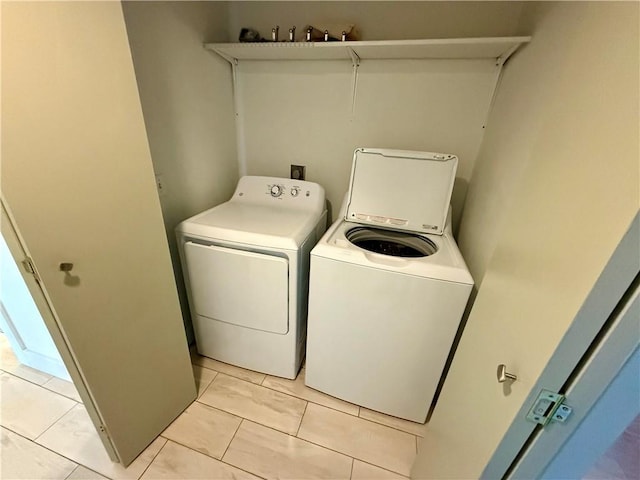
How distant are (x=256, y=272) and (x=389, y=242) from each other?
85 cm

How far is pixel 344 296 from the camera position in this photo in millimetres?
1308

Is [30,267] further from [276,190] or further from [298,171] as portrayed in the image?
[298,171]

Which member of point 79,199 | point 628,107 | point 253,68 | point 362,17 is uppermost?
point 362,17

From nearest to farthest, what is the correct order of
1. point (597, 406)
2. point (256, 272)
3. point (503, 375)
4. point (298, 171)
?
point (597, 406), point (503, 375), point (256, 272), point (298, 171)

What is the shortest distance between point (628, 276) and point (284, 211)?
5.06ft

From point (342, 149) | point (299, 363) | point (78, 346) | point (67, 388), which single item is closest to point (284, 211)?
point (342, 149)

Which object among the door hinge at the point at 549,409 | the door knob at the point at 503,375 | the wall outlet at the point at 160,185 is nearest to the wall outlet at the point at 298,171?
the wall outlet at the point at 160,185

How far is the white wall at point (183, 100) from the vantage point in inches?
51.8

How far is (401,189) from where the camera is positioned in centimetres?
161

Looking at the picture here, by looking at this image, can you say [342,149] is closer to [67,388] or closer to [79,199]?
[79,199]

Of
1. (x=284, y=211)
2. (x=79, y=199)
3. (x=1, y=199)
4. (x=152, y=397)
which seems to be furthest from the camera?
(x=284, y=211)

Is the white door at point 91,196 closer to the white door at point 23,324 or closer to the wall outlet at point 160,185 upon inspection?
the wall outlet at point 160,185

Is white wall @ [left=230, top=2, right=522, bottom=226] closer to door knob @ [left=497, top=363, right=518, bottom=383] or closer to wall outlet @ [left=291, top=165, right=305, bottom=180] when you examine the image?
wall outlet @ [left=291, top=165, right=305, bottom=180]

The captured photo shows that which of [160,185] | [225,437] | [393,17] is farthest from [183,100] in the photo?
[225,437]
